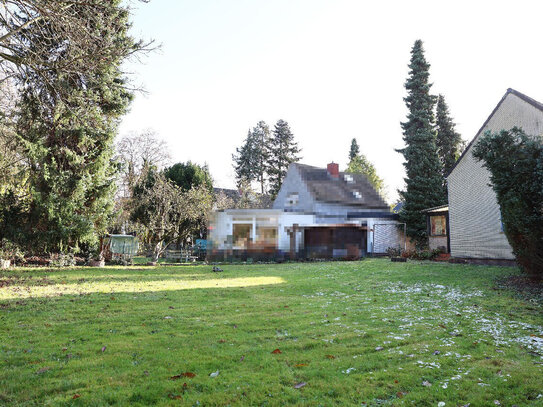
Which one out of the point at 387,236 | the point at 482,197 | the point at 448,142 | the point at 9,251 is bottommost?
the point at 9,251

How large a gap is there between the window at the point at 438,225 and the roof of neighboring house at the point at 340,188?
6.23m

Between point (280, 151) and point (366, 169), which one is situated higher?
point (280, 151)

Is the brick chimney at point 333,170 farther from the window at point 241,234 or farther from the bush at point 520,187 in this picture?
the bush at point 520,187

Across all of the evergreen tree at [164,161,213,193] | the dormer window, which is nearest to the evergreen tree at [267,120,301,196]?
the dormer window

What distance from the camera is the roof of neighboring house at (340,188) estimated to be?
27.9 metres

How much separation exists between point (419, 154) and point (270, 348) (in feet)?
88.2

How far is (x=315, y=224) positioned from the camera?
2489 cm

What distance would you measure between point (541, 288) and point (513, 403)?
7800mm

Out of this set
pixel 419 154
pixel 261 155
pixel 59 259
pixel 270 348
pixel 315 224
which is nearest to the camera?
pixel 270 348

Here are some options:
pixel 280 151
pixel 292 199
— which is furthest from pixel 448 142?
pixel 280 151

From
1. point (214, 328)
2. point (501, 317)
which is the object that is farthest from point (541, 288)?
point (214, 328)

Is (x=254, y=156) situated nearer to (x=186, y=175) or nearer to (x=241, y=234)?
(x=186, y=175)

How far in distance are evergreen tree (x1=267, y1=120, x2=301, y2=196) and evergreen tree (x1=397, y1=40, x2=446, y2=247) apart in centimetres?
2030

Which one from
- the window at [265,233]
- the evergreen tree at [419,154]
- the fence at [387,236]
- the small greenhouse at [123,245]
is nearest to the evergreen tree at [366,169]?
the evergreen tree at [419,154]
